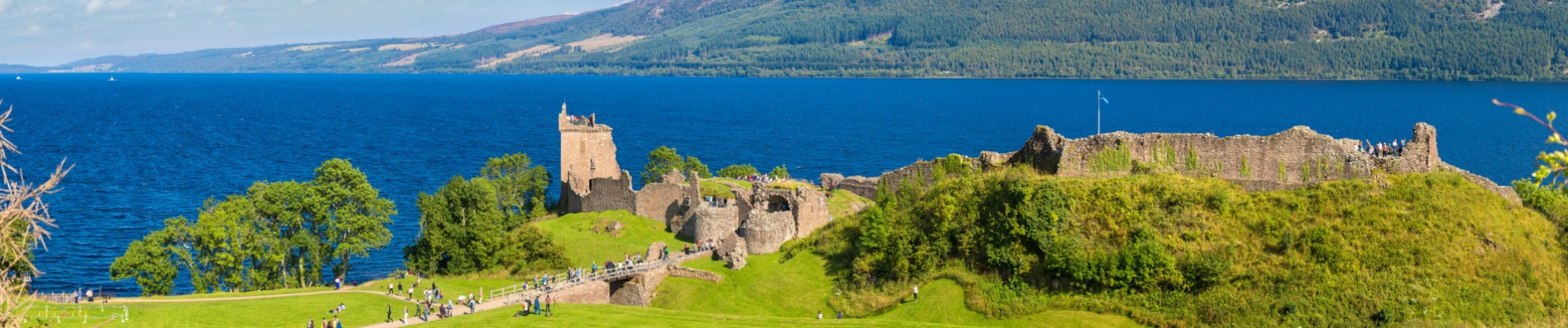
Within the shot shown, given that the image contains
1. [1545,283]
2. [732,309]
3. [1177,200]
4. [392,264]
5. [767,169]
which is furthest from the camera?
[767,169]

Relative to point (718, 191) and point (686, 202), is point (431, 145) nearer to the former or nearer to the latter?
point (718, 191)

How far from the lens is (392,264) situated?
240ft

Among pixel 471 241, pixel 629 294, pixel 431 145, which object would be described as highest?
pixel 471 241

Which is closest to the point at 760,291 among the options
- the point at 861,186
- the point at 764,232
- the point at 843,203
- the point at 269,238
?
the point at 764,232

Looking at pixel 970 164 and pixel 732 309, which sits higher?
pixel 970 164

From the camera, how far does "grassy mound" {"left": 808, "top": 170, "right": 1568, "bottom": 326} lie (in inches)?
1570

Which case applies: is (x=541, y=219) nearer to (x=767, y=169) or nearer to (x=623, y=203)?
(x=623, y=203)

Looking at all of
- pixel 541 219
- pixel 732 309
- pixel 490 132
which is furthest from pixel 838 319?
pixel 490 132

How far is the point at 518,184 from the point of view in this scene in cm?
7869

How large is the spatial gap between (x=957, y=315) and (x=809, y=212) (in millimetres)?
16469

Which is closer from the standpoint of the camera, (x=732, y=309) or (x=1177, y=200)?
(x=1177, y=200)

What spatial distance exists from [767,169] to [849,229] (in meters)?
63.0

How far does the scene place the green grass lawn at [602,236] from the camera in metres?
61.6

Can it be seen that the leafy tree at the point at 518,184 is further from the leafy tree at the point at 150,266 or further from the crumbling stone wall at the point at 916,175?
the crumbling stone wall at the point at 916,175
